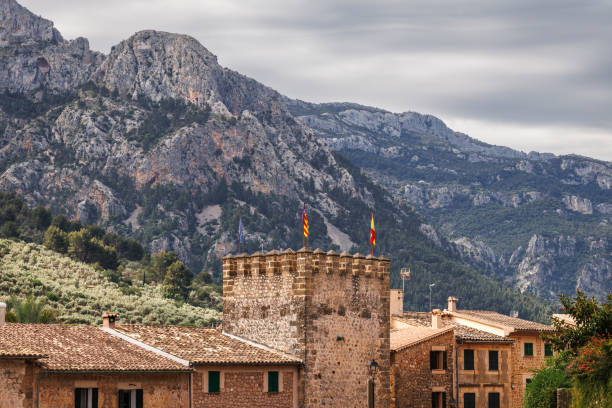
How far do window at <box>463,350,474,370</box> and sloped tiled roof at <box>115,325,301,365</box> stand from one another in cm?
1909

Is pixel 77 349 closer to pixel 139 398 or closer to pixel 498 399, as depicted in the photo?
pixel 139 398

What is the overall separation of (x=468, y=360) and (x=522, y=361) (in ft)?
21.7

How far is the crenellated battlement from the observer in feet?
200

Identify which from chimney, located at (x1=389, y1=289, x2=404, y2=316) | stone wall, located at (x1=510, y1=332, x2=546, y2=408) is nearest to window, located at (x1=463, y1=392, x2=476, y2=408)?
stone wall, located at (x1=510, y1=332, x2=546, y2=408)

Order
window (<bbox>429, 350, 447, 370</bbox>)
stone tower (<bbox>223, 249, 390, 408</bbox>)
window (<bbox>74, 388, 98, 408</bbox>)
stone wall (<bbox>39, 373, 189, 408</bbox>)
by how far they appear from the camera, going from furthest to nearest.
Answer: window (<bbox>429, 350, 447, 370</bbox>)
stone tower (<bbox>223, 249, 390, 408</bbox>)
window (<bbox>74, 388, 98, 408</bbox>)
stone wall (<bbox>39, 373, 189, 408</bbox>)

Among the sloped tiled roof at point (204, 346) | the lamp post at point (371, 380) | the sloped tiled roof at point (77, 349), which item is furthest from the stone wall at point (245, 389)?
the lamp post at point (371, 380)

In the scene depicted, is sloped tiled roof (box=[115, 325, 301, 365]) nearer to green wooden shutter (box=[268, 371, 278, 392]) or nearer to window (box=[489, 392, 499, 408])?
green wooden shutter (box=[268, 371, 278, 392])

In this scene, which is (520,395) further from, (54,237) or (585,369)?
(54,237)

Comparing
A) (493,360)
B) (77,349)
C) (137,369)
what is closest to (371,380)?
(137,369)

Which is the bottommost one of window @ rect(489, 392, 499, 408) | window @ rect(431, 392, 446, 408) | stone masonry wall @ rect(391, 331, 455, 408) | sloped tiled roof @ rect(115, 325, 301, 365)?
window @ rect(489, 392, 499, 408)

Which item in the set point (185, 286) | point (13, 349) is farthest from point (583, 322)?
point (185, 286)

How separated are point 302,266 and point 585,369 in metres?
15.8

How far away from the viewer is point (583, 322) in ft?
213

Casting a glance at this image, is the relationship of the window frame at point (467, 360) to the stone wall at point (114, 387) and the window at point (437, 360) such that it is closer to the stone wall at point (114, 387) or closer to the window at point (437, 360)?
the window at point (437, 360)
